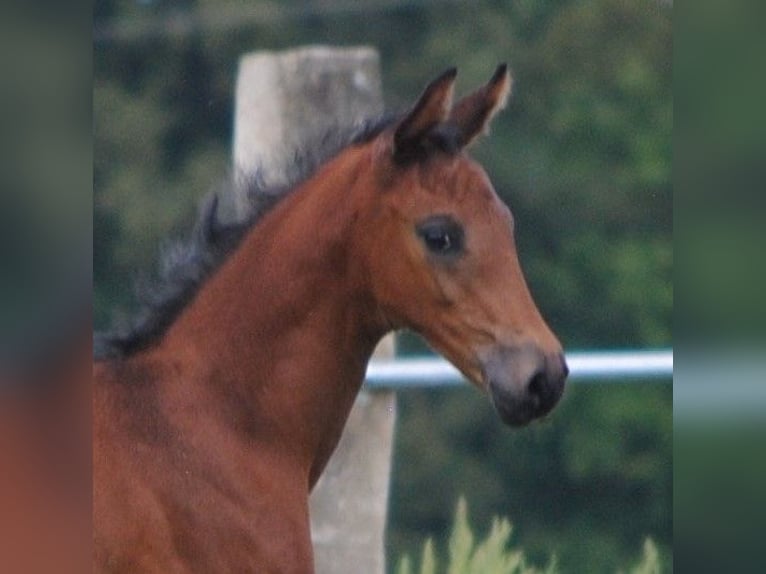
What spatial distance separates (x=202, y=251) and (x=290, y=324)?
0.22 m

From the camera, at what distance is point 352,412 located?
9.62 ft

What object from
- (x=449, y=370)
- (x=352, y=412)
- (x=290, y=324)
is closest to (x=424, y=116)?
(x=290, y=324)

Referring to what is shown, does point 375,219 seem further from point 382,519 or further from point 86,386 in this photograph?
point 86,386

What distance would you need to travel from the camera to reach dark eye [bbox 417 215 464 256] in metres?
2.11

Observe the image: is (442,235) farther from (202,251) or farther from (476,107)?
(202,251)

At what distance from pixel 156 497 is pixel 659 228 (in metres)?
Answer: 2.98

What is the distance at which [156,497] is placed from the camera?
6.81 feet

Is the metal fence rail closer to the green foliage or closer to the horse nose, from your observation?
the green foliage

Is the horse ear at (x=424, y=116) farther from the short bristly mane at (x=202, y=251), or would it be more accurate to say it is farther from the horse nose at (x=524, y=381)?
the horse nose at (x=524, y=381)

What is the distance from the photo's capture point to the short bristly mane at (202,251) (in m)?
2.22

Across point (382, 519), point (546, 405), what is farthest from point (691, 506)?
point (382, 519)

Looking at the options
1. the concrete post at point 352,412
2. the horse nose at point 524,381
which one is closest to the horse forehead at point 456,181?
the horse nose at point 524,381

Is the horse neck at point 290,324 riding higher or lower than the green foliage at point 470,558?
higher

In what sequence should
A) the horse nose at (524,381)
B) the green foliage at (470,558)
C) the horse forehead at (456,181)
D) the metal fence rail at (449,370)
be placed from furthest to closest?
1. the green foliage at (470,558)
2. the metal fence rail at (449,370)
3. the horse forehead at (456,181)
4. the horse nose at (524,381)
